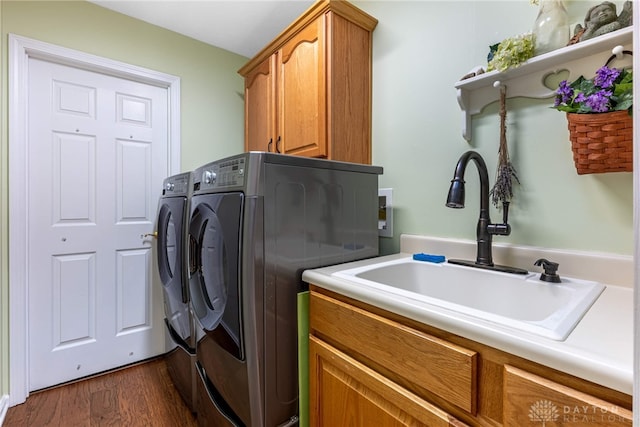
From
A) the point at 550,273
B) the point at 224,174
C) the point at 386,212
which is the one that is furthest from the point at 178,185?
the point at 550,273

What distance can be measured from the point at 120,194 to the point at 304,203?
1626 millimetres

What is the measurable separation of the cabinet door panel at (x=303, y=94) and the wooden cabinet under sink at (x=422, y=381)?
0.86m

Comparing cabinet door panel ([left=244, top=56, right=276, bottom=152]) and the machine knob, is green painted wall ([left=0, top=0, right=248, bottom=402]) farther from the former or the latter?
the machine knob

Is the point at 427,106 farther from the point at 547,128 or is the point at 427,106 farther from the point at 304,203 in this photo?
the point at 304,203

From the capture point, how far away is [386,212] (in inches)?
60.9

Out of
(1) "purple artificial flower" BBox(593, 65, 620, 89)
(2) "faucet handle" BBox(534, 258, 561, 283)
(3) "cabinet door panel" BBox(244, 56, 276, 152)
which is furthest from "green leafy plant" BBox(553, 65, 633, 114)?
(3) "cabinet door panel" BBox(244, 56, 276, 152)

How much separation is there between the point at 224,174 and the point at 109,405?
61.3 inches

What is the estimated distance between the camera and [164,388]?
1783mm

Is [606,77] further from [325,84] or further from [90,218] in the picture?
[90,218]

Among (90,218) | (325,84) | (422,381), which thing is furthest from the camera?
(90,218)

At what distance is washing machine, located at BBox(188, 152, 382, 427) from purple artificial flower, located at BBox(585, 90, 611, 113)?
29.9 inches

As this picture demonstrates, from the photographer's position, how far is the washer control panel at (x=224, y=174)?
980mm

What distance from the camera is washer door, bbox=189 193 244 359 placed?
38.1 inches

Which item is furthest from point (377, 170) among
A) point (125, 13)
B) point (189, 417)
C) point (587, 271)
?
point (125, 13)
